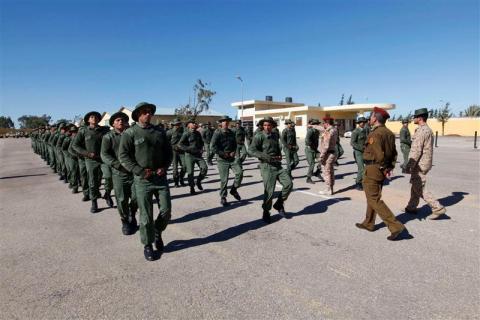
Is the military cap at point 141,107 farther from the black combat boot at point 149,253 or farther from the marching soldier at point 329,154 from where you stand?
the marching soldier at point 329,154

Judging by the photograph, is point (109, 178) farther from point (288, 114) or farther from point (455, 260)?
point (288, 114)

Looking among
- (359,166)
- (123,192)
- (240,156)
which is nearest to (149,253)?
(123,192)

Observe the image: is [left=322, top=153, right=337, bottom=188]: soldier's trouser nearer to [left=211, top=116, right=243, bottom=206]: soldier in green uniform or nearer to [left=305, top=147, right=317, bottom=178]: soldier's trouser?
[left=305, top=147, right=317, bottom=178]: soldier's trouser

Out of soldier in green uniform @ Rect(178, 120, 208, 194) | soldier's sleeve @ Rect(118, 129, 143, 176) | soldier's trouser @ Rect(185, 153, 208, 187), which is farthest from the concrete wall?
soldier's sleeve @ Rect(118, 129, 143, 176)

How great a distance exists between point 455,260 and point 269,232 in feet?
8.07

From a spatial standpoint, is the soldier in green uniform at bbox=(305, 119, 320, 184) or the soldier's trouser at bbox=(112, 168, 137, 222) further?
the soldier in green uniform at bbox=(305, 119, 320, 184)

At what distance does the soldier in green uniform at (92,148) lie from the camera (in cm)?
712

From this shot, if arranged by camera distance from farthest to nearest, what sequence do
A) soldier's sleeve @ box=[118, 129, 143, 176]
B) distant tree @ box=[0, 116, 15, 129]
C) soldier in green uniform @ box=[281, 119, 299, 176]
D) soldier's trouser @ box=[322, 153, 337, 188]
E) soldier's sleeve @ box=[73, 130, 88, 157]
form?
distant tree @ box=[0, 116, 15, 129]
soldier in green uniform @ box=[281, 119, 299, 176]
soldier's trouser @ box=[322, 153, 337, 188]
soldier's sleeve @ box=[73, 130, 88, 157]
soldier's sleeve @ box=[118, 129, 143, 176]

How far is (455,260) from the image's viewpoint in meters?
4.08

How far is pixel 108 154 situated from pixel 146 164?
1.61 metres

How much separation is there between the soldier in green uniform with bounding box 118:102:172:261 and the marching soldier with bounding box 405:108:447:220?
13.8ft

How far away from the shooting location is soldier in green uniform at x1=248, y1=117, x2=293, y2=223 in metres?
5.88

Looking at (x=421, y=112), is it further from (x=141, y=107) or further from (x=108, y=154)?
(x=108, y=154)

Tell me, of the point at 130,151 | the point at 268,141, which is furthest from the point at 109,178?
the point at 268,141
